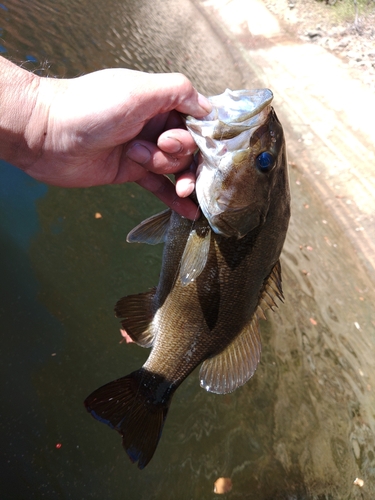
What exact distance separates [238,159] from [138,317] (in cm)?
108

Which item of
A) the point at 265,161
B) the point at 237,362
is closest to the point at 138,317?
Result: the point at 237,362

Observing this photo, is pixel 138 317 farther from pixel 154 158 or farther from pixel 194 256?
pixel 154 158

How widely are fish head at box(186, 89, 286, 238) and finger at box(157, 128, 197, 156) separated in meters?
0.04

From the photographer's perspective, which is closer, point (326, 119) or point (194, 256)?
point (194, 256)

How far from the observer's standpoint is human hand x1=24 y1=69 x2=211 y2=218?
2.01 m

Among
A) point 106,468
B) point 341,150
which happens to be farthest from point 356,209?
point 106,468

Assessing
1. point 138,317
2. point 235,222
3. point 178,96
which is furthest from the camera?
point 138,317

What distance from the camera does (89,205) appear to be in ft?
15.7

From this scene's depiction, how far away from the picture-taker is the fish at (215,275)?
204cm

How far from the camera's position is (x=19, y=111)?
219 cm

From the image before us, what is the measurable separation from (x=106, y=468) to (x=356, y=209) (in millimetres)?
6135

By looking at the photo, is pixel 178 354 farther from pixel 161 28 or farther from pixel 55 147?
pixel 161 28

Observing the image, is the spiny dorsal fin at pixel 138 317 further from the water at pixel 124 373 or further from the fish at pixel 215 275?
Answer: the water at pixel 124 373

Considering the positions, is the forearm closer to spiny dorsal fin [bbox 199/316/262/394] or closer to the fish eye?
the fish eye
